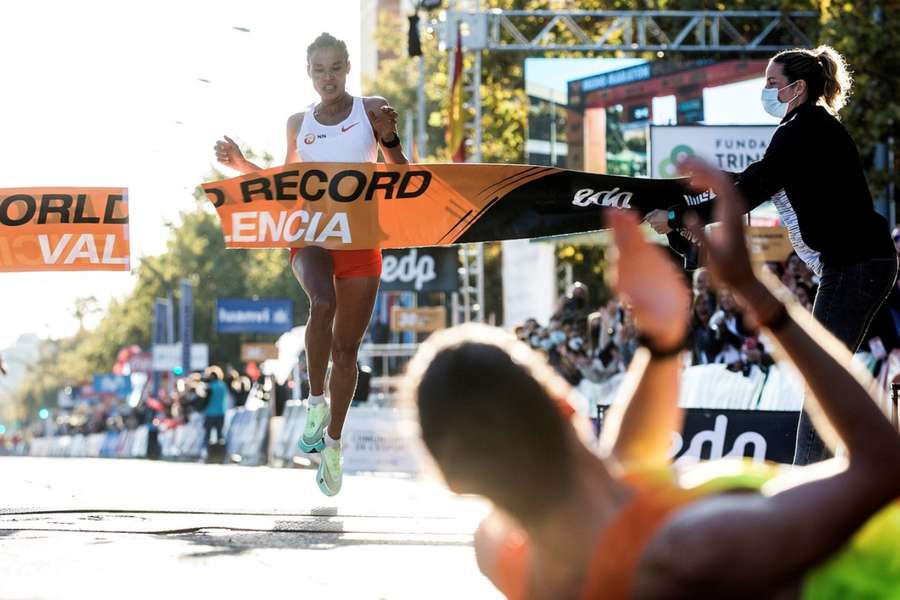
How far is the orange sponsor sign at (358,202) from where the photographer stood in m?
7.69

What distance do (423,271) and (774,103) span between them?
21.4 meters

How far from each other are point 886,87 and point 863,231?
690 inches

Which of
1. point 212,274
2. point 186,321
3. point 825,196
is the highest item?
point 212,274

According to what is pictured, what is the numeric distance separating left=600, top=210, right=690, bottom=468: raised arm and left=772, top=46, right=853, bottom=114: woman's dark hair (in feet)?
11.6

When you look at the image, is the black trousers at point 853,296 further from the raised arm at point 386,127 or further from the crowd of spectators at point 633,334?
the crowd of spectators at point 633,334

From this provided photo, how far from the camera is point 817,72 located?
5.81 meters

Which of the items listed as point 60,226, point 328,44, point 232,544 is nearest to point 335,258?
point 328,44

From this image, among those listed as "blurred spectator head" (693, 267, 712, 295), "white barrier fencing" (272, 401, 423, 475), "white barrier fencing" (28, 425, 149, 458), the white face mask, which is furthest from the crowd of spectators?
"white barrier fencing" (28, 425, 149, 458)

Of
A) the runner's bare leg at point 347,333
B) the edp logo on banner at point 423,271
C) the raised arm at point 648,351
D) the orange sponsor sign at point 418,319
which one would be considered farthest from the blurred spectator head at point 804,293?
the orange sponsor sign at point 418,319

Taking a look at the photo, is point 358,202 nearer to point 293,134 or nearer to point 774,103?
point 293,134

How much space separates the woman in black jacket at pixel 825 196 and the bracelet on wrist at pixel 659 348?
3.15m

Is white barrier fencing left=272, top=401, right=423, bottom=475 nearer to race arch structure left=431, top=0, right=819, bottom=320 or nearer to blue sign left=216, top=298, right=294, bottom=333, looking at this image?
race arch structure left=431, top=0, right=819, bottom=320

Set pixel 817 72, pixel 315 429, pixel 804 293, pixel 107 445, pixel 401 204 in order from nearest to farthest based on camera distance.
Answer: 1. pixel 817 72
2. pixel 315 429
3. pixel 401 204
4. pixel 804 293
5. pixel 107 445

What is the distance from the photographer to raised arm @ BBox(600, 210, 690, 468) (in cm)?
217
